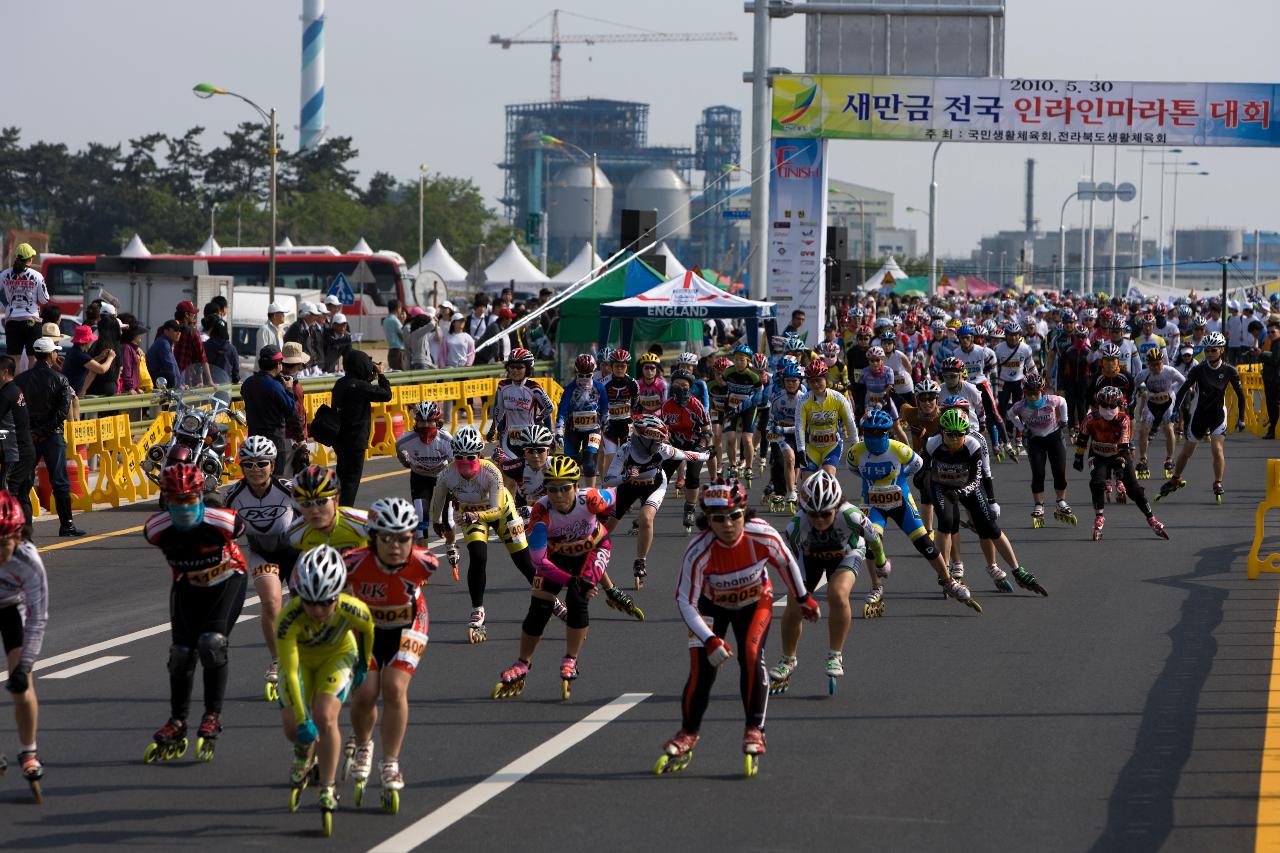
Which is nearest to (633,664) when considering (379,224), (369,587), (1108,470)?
(369,587)

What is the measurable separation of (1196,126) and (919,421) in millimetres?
21360

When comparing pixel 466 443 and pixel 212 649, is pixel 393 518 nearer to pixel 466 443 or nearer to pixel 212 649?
pixel 212 649

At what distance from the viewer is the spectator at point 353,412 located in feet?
59.3

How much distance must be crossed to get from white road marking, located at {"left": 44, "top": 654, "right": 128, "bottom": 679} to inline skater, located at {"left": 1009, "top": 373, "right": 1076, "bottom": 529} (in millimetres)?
11028

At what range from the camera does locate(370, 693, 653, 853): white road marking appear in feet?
26.9

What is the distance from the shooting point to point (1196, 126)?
120ft

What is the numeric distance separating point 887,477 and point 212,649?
6.81 meters

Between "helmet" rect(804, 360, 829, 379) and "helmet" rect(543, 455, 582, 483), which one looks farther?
"helmet" rect(804, 360, 829, 379)

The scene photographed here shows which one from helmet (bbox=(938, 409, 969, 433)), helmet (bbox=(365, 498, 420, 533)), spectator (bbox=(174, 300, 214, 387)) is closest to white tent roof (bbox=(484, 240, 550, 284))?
spectator (bbox=(174, 300, 214, 387))

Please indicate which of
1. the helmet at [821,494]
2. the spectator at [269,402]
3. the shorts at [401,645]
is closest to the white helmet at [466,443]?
the helmet at [821,494]

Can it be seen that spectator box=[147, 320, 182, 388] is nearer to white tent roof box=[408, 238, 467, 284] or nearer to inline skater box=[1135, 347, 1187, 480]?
inline skater box=[1135, 347, 1187, 480]

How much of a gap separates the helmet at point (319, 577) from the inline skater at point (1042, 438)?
13.1 metres

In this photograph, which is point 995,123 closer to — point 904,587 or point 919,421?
point 919,421

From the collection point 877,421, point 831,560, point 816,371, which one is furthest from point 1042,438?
point 831,560
